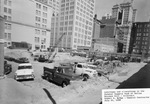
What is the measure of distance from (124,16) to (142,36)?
0.79 meters

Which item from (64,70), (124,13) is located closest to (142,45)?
(124,13)

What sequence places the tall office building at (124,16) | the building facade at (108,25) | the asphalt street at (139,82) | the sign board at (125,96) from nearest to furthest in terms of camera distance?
1. the sign board at (125,96)
2. the asphalt street at (139,82)
3. the tall office building at (124,16)
4. the building facade at (108,25)

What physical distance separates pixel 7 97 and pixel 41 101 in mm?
1036

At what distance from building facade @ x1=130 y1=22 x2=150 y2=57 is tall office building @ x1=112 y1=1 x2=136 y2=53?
0.68ft

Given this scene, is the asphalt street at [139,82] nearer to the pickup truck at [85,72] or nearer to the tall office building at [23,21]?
the pickup truck at [85,72]

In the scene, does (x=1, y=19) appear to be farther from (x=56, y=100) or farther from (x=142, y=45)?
(x=142, y=45)

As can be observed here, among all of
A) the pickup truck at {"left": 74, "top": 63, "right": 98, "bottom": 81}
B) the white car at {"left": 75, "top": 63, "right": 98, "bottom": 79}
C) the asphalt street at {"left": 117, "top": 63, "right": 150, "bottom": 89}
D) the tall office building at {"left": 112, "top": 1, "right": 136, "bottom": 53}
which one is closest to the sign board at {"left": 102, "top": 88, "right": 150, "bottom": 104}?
the asphalt street at {"left": 117, "top": 63, "right": 150, "bottom": 89}

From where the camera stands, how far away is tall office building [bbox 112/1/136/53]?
2.26 m

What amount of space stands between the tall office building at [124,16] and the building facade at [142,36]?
0.21m

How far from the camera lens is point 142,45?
217cm

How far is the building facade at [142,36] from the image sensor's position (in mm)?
1987

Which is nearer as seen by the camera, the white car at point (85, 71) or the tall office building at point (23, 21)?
the tall office building at point (23, 21)

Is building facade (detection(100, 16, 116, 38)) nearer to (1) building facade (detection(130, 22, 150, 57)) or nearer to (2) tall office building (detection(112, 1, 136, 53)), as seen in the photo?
(2) tall office building (detection(112, 1, 136, 53))

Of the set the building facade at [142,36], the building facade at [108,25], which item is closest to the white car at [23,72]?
the building facade at [108,25]
